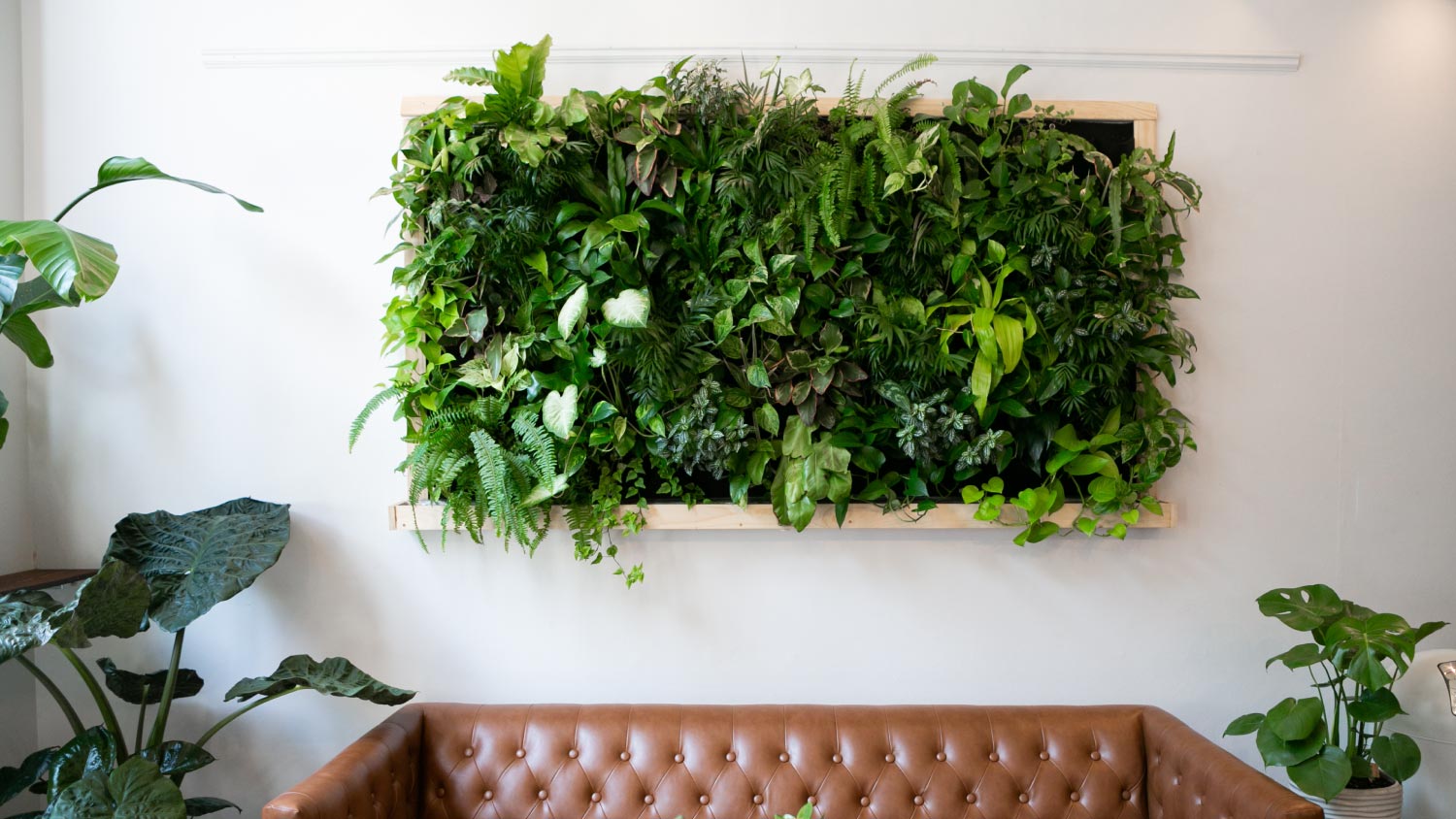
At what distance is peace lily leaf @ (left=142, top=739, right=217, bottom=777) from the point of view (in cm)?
230

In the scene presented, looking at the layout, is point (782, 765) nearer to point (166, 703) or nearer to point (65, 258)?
point (166, 703)

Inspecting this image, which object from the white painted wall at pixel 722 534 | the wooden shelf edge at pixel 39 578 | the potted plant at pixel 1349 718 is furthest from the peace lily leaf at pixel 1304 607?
the wooden shelf edge at pixel 39 578

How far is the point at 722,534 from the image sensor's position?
8.61 ft

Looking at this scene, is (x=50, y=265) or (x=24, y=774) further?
(x=24, y=774)

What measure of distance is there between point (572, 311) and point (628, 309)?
16 centimetres

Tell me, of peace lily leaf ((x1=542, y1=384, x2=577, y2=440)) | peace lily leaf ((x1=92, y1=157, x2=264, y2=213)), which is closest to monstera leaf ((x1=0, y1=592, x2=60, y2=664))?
peace lily leaf ((x1=92, y1=157, x2=264, y2=213))

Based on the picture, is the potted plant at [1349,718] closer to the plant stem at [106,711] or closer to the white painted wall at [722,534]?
the white painted wall at [722,534]

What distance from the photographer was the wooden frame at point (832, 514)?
2.53m

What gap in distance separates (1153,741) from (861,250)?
1650mm

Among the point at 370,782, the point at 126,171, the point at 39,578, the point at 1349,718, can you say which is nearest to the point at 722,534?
the point at 370,782

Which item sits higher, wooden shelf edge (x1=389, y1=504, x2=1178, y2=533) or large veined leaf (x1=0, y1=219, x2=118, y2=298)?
large veined leaf (x1=0, y1=219, x2=118, y2=298)

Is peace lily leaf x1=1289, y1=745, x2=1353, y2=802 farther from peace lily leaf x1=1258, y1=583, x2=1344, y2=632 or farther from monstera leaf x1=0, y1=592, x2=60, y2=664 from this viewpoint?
monstera leaf x1=0, y1=592, x2=60, y2=664

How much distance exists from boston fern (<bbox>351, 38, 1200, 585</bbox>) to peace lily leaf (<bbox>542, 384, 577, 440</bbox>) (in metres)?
0.01

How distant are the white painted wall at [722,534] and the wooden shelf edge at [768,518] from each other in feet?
0.27
